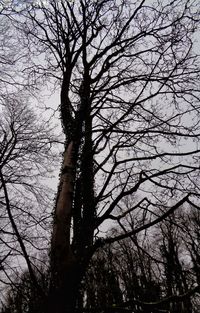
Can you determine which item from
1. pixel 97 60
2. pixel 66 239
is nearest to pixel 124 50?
pixel 97 60

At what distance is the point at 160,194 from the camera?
3.88m

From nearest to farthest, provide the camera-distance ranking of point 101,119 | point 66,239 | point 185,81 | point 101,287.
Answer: point 66,239 < point 185,81 < point 101,119 < point 101,287

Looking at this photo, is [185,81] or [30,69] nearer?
[185,81]

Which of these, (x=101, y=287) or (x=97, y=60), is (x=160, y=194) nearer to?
(x=97, y=60)

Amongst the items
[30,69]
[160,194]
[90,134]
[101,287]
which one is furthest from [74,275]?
[101,287]

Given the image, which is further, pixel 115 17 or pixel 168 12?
pixel 115 17

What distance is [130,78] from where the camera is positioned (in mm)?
5195

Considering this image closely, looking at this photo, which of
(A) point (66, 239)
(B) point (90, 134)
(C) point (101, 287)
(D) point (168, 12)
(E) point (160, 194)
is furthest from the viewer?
(C) point (101, 287)

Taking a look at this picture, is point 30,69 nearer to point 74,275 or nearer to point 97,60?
point 97,60

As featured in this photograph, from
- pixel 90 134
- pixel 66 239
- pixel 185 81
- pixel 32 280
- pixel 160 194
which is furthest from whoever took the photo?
pixel 185 81

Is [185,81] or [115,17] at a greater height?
[115,17]

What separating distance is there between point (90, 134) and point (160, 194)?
55.7 inches

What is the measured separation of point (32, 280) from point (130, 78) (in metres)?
3.98

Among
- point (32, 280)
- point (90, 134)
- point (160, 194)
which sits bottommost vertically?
point (32, 280)
